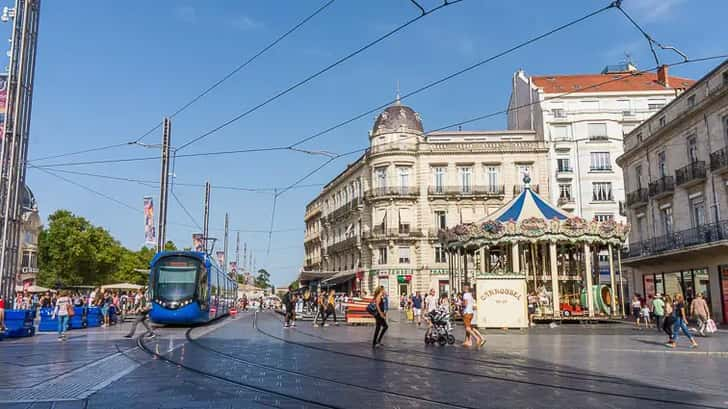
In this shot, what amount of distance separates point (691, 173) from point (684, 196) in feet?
5.25

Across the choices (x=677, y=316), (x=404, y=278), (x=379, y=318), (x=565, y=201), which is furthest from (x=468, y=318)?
(x=565, y=201)

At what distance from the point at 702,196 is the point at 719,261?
3.10 m

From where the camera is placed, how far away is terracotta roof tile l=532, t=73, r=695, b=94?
53594mm

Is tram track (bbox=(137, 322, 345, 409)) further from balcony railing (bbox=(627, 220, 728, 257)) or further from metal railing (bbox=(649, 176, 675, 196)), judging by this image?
metal railing (bbox=(649, 176, 675, 196))

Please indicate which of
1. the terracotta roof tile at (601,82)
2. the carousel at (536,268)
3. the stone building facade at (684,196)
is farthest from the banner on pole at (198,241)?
the terracotta roof tile at (601,82)

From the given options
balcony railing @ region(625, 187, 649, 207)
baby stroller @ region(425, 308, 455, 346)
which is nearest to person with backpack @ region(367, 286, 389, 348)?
baby stroller @ region(425, 308, 455, 346)

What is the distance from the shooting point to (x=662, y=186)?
101 ft

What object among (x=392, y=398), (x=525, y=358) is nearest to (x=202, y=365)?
(x=392, y=398)

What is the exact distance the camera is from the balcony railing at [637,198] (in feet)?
109

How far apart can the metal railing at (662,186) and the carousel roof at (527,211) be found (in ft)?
26.5

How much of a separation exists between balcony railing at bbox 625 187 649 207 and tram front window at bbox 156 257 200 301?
2439 centimetres

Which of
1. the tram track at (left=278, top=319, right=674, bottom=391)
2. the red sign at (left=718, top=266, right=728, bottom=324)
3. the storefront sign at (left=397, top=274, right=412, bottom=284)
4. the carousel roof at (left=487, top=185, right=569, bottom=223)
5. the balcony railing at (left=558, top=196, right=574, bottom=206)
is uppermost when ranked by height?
the balcony railing at (left=558, top=196, right=574, bottom=206)

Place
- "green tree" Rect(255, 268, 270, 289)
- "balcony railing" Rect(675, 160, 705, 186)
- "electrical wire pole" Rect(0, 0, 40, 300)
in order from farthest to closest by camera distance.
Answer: "green tree" Rect(255, 268, 270, 289) < "balcony railing" Rect(675, 160, 705, 186) < "electrical wire pole" Rect(0, 0, 40, 300)

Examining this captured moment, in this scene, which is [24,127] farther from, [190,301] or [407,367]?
[407,367]
